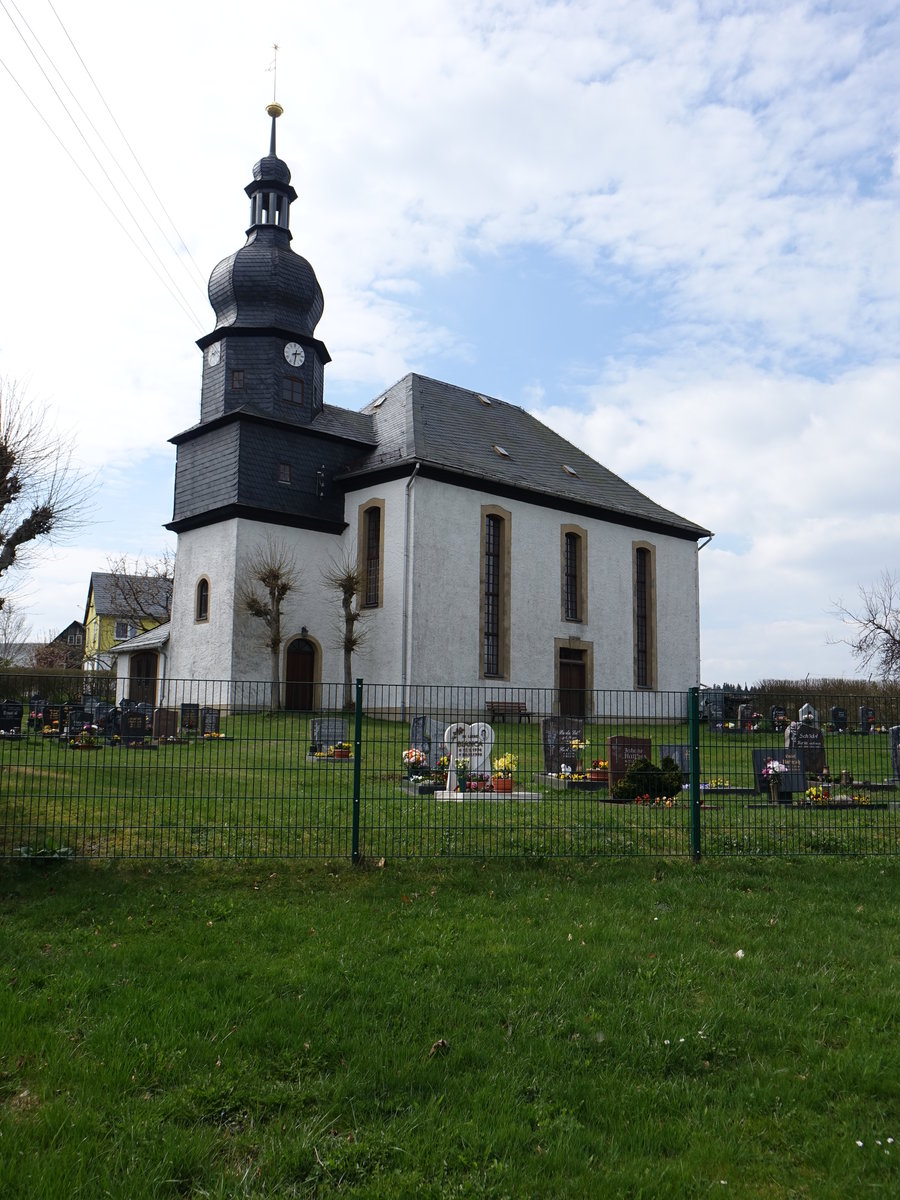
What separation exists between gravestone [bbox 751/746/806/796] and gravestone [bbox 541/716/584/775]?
7.64 feet

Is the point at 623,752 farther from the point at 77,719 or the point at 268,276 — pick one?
the point at 268,276

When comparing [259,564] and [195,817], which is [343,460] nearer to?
[259,564]

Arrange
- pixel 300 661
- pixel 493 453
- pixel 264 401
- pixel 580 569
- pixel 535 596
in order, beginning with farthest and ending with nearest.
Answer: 1. pixel 580 569
2. pixel 493 453
3. pixel 535 596
4. pixel 264 401
5. pixel 300 661

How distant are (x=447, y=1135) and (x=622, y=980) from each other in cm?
193

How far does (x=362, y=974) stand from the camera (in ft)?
17.4

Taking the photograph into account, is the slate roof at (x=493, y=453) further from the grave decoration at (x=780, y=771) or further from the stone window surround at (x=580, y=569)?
the grave decoration at (x=780, y=771)

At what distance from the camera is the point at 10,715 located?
19.3 m

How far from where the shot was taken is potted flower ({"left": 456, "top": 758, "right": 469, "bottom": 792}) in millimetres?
11007

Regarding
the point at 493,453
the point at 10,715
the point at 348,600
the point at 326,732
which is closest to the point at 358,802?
the point at 326,732

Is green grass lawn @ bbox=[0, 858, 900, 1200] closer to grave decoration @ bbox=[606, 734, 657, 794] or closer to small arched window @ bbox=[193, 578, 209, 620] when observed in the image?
grave decoration @ bbox=[606, 734, 657, 794]

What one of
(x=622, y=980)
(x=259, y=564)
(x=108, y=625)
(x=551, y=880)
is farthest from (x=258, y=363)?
(x=108, y=625)

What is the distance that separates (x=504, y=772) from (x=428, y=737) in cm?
318

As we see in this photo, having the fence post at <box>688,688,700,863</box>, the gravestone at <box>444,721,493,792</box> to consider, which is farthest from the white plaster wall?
the fence post at <box>688,688,700,863</box>

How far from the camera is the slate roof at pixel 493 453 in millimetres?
31109
